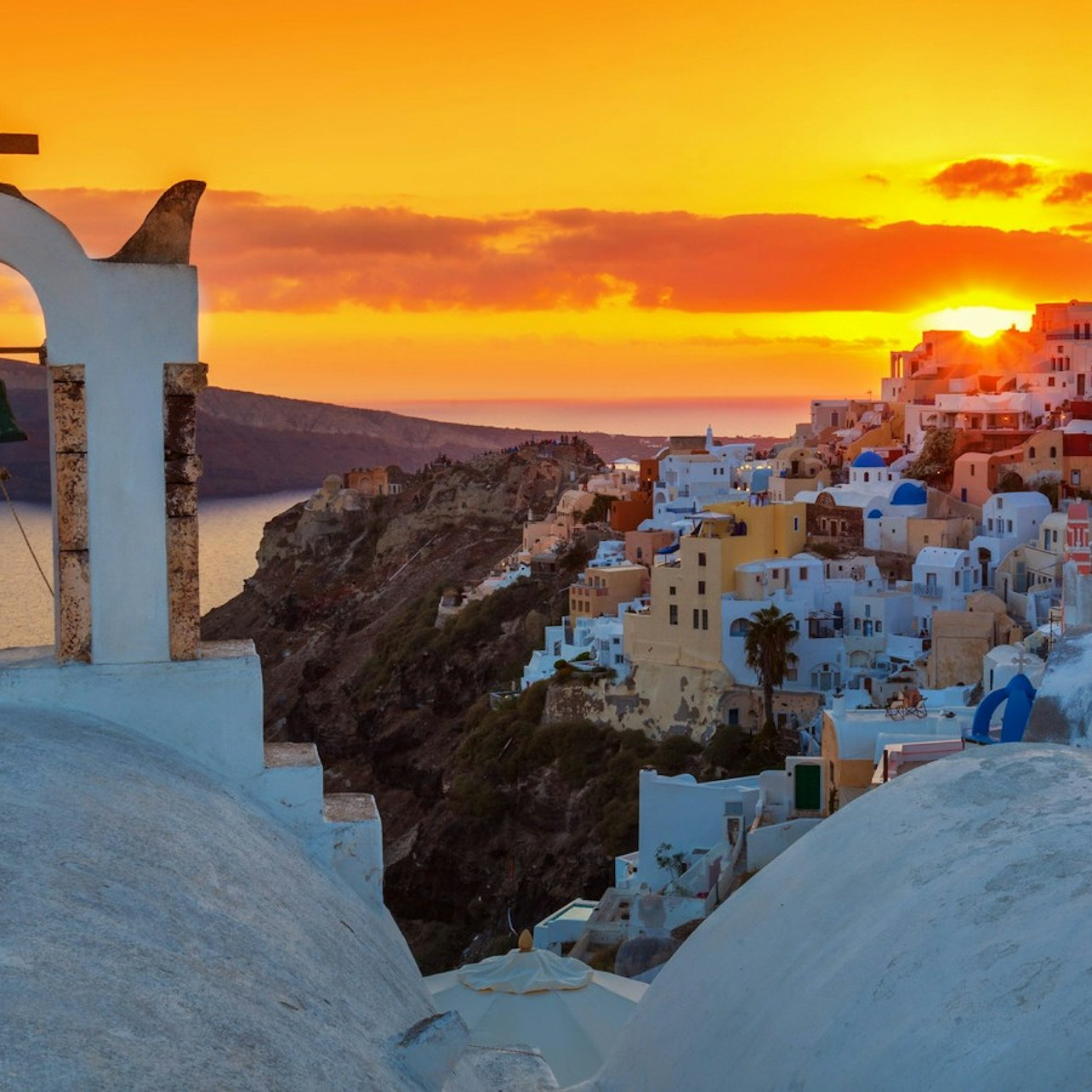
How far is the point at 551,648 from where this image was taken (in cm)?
3853

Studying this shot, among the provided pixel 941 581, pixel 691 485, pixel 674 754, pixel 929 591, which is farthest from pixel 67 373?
pixel 691 485

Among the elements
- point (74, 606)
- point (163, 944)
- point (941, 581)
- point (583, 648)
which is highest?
point (74, 606)

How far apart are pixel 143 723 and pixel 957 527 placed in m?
34.7

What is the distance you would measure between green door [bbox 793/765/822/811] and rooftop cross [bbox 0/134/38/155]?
44.5 ft

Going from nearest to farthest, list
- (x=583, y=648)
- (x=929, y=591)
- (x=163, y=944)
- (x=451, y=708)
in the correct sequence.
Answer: (x=163, y=944)
(x=929, y=591)
(x=583, y=648)
(x=451, y=708)

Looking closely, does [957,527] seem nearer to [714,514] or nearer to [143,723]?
[714,514]

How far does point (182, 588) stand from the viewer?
4.35 meters

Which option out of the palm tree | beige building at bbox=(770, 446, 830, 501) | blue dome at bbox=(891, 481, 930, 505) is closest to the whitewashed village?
the palm tree

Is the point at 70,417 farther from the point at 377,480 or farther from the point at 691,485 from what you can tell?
the point at 377,480

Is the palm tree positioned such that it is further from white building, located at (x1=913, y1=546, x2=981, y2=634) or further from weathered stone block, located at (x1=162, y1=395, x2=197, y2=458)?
weathered stone block, located at (x1=162, y1=395, x2=197, y2=458)

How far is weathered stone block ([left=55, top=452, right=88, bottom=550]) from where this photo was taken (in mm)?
4297

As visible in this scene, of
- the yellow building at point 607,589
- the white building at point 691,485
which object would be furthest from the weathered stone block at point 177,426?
the white building at point 691,485

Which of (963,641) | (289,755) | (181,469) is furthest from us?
(963,641)

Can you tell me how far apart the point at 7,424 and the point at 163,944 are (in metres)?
2.32
